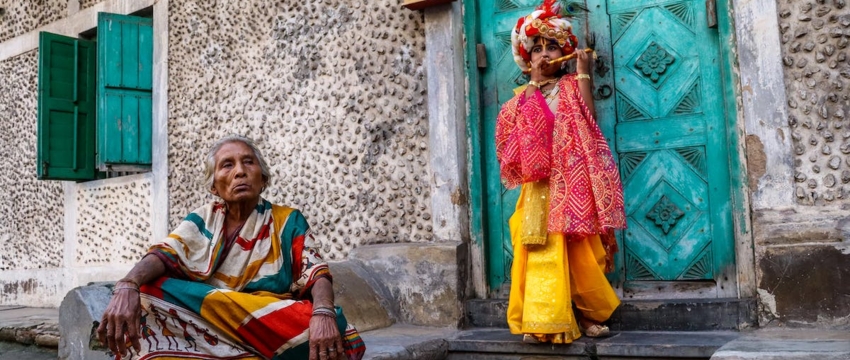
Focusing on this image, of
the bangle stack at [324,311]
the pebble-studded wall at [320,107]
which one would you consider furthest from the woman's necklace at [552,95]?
the bangle stack at [324,311]

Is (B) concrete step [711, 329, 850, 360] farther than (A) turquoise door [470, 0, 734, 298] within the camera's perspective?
No

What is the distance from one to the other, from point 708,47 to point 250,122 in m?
3.22

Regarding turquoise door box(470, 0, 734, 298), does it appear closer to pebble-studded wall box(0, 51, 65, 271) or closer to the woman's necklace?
the woman's necklace

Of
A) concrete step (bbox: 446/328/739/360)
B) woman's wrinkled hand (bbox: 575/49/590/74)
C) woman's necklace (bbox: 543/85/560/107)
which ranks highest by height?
woman's wrinkled hand (bbox: 575/49/590/74)

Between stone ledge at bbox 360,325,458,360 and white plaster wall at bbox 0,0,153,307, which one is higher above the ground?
white plaster wall at bbox 0,0,153,307

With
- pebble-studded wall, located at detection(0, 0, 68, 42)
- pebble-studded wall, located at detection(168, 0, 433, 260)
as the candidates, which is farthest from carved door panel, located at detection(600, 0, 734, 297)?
pebble-studded wall, located at detection(0, 0, 68, 42)

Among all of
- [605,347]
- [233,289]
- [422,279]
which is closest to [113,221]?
[422,279]

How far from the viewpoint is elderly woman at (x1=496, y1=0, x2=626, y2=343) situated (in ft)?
11.1

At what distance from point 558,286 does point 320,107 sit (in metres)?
2.37

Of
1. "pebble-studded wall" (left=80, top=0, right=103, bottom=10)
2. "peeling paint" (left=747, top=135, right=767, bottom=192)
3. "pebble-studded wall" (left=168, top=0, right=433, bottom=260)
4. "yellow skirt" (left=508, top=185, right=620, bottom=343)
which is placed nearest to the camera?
"yellow skirt" (left=508, top=185, right=620, bottom=343)

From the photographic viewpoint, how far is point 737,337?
10.8ft

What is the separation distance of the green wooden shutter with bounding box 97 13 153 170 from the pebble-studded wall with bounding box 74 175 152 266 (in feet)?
0.93

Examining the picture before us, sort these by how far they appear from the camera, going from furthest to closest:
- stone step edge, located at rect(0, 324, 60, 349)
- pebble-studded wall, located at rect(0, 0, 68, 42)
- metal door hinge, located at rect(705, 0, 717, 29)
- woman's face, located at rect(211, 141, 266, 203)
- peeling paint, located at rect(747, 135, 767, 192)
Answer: pebble-studded wall, located at rect(0, 0, 68, 42)
stone step edge, located at rect(0, 324, 60, 349)
metal door hinge, located at rect(705, 0, 717, 29)
peeling paint, located at rect(747, 135, 767, 192)
woman's face, located at rect(211, 141, 266, 203)

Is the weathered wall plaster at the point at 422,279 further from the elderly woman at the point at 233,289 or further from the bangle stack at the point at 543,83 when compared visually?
the elderly woman at the point at 233,289
